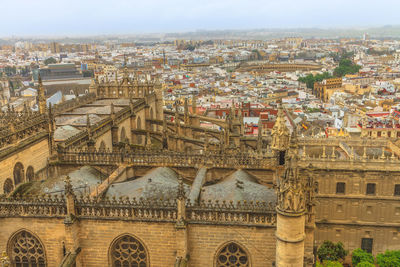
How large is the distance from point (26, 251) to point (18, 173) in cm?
560

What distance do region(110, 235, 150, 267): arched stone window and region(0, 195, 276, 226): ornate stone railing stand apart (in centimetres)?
119

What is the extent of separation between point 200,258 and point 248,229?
248 centimetres

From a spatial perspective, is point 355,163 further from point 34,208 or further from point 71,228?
point 34,208

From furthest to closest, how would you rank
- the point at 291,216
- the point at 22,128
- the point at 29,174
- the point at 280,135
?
the point at 29,174 → the point at 22,128 → the point at 280,135 → the point at 291,216

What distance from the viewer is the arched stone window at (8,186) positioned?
21038 mm

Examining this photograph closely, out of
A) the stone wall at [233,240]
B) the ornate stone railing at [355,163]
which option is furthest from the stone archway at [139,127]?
the stone wall at [233,240]

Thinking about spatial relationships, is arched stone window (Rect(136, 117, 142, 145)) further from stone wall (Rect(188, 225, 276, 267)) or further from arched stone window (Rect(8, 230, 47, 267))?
stone wall (Rect(188, 225, 276, 267))

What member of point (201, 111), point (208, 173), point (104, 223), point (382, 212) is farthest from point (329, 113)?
point (104, 223)

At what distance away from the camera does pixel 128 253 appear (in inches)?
695

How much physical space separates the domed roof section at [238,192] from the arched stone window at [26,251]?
768 centimetres

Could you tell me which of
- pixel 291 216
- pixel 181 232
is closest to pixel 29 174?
pixel 181 232

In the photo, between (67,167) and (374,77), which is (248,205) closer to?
(67,167)

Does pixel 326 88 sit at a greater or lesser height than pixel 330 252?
greater

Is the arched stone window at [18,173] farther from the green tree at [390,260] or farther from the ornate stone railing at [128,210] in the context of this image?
the green tree at [390,260]
